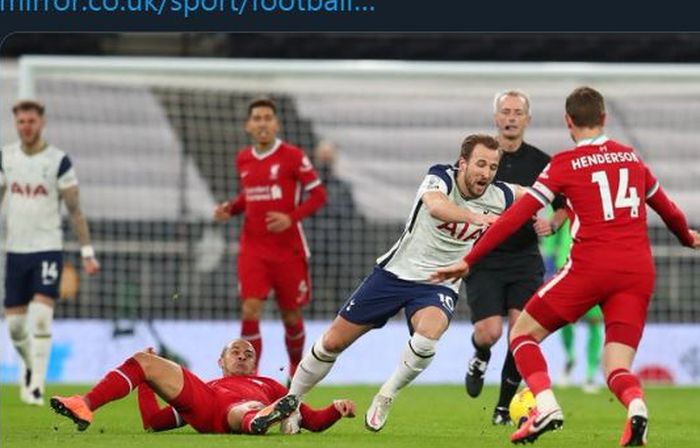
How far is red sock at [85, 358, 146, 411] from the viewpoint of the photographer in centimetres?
923

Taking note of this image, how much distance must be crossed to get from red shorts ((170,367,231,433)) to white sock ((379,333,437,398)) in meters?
1.10

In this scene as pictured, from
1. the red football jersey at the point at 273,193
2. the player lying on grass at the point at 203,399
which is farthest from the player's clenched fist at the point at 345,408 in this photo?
A: the red football jersey at the point at 273,193

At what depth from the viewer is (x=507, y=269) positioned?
465 inches

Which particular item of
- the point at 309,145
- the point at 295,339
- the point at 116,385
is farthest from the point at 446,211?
the point at 309,145

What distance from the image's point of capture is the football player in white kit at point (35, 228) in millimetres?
13867

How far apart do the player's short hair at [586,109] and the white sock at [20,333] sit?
260 inches

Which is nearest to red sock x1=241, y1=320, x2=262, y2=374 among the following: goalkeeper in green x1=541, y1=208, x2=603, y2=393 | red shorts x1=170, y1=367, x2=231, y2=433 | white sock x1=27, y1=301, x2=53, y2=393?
white sock x1=27, y1=301, x2=53, y2=393

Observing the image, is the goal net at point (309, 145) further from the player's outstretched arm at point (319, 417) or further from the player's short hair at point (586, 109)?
the player's short hair at point (586, 109)

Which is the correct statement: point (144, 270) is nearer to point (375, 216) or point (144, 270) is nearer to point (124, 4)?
point (375, 216)

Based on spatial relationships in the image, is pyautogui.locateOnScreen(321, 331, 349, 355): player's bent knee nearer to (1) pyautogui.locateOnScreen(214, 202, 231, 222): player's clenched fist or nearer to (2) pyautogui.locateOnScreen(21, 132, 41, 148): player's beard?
(1) pyautogui.locateOnScreen(214, 202, 231, 222): player's clenched fist

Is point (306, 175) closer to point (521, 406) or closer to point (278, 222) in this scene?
point (278, 222)

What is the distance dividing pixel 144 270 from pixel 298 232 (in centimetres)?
557

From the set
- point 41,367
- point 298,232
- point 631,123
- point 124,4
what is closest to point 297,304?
point 298,232

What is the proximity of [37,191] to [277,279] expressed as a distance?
7.21ft
